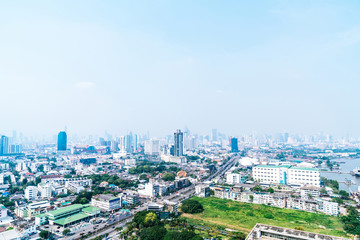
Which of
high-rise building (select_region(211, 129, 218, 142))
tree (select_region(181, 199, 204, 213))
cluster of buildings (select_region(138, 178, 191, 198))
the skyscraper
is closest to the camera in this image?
tree (select_region(181, 199, 204, 213))

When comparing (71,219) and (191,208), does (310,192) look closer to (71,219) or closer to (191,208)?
(191,208)

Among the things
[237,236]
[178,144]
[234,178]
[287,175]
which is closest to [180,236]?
[237,236]

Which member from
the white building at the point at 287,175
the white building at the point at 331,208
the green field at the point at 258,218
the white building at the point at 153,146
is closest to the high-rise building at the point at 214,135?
the white building at the point at 153,146

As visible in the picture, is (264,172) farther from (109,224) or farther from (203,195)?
(109,224)

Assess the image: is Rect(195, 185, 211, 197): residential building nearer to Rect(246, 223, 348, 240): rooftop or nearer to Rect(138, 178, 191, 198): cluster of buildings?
Rect(138, 178, 191, 198): cluster of buildings

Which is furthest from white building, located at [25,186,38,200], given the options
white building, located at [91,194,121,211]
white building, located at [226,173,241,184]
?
white building, located at [226,173,241,184]

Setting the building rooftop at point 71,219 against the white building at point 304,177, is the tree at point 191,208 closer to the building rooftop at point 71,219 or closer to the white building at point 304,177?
the building rooftop at point 71,219
